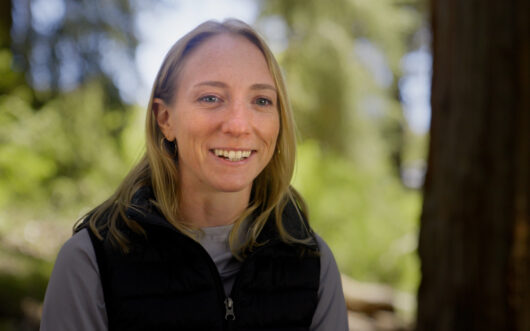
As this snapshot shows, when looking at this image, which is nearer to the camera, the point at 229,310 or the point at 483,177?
the point at 229,310

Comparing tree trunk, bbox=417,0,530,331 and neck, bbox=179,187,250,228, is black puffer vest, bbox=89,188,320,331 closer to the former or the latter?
neck, bbox=179,187,250,228

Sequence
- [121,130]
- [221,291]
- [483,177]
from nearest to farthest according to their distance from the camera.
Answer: [221,291] → [483,177] → [121,130]

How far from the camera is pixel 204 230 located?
1.60 metres

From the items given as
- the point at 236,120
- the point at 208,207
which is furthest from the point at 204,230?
Result: the point at 236,120

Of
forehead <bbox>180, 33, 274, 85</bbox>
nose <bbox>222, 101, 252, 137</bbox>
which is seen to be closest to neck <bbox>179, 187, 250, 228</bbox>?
nose <bbox>222, 101, 252, 137</bbox>

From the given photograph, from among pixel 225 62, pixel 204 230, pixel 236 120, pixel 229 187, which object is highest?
pixel 225 62

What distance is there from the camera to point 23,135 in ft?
20.4

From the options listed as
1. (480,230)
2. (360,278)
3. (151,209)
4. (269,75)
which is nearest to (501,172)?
(480,230)

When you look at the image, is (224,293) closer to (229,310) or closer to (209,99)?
(229,310)

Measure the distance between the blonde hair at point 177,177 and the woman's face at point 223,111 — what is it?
0.04 metres

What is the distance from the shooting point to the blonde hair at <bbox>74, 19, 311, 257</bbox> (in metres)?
1.53

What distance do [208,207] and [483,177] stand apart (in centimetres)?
190

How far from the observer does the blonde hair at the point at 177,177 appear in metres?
1.53

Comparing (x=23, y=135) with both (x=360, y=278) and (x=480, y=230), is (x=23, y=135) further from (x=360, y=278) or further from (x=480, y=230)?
(x=480, y=230)
